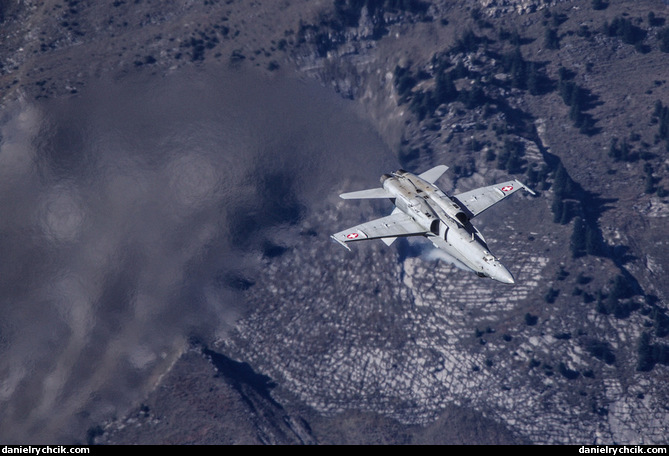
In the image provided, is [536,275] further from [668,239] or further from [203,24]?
[203,24]

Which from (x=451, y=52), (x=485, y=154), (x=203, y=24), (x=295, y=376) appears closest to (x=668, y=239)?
(x=485, y=154)

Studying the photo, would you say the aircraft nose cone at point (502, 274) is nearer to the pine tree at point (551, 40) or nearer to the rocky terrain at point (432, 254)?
the rocky terrain at point (432, 254)

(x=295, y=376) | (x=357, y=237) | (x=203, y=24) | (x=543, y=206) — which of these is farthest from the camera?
(x=203, y=24)

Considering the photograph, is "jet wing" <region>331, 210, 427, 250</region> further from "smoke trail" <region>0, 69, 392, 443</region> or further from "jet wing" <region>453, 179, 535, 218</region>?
"smoke trail" <region>0, 69, 392, 443</region>

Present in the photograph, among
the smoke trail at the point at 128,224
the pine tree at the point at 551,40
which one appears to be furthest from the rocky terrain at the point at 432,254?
the smoke trail at the point at 128,224

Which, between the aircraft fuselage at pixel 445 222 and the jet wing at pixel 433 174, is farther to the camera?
the jet wing at pixel 433 174

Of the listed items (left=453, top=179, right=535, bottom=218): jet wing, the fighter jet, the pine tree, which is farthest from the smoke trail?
the pine tree

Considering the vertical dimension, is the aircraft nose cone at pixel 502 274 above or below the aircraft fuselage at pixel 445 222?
below
